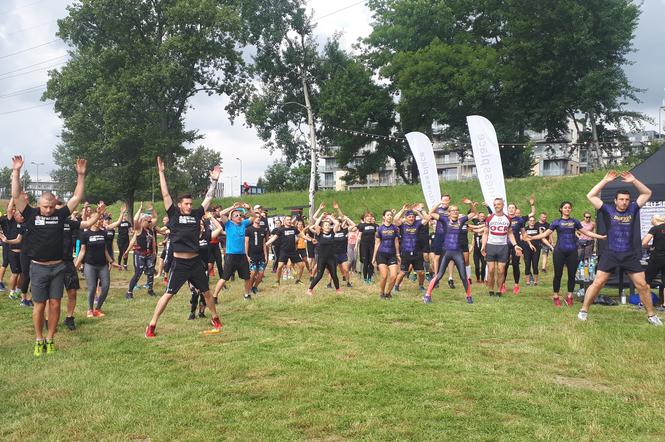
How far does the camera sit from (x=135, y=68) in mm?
38375

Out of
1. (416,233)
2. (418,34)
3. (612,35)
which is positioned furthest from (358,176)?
(416,233)

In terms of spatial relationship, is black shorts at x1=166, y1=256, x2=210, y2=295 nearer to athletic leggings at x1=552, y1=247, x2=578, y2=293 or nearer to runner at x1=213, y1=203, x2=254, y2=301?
runner at x1=213, y1=203, x2=254, y2=301

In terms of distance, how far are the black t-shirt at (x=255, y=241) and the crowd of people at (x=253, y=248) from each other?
3 cm

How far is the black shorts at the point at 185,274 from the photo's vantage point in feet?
26.2

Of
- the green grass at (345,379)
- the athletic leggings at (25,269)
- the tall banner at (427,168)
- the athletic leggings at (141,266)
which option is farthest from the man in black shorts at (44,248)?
the tall banner at (427,168)

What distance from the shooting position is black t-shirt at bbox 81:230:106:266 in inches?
393

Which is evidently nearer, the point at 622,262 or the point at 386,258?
the point at 622,262

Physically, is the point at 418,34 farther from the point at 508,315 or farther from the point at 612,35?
the point at 508,315

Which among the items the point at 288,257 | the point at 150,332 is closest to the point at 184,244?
the point at 150,332

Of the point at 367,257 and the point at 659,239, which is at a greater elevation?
the point at 659,239

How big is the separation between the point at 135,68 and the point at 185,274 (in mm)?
34542

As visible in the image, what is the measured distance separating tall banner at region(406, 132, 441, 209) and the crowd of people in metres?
3.26

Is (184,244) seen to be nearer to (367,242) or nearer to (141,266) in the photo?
(141,266)

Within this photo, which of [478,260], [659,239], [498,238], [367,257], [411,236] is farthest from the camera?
[478,260]
